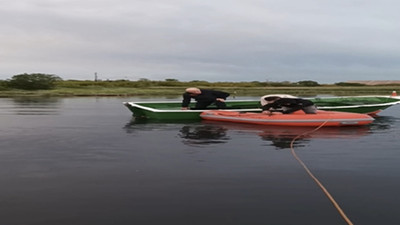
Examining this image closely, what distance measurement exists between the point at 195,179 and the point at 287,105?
1126cm

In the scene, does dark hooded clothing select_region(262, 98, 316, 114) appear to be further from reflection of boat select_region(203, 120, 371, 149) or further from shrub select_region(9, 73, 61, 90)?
shrub select_region(9, 73, 61, 90)

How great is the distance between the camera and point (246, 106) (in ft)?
76.7

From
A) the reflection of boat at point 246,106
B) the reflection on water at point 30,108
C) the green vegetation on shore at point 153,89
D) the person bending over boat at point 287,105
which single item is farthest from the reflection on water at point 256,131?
the green vegetation on shore at point 153,89

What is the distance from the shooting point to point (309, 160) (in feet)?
34.2

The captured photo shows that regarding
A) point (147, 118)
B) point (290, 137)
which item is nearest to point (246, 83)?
point (147, 118)

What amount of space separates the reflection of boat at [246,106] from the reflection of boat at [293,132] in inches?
87.4

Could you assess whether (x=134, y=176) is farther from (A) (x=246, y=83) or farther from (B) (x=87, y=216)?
(A) (x=246, y=83)

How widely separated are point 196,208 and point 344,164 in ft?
16.1

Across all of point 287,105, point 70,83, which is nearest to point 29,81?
point 70,83

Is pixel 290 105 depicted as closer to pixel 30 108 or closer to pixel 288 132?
pixel 288 132

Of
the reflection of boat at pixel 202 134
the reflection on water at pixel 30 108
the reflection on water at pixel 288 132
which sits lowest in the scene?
the reflection on water at pixel 30 108

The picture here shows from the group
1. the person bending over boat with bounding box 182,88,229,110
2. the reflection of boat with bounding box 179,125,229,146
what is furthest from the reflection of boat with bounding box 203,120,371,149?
the person bending over boat with bounding box 182,88,229,110

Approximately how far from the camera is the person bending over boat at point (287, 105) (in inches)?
732

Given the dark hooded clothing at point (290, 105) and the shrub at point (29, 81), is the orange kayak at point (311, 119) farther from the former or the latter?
the shrub at point (29, 81)
